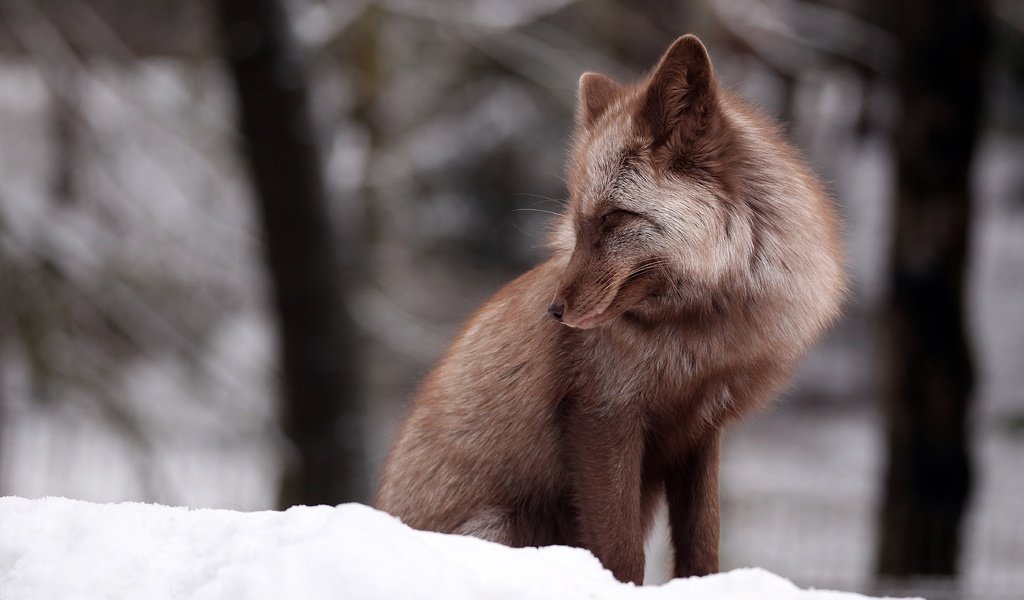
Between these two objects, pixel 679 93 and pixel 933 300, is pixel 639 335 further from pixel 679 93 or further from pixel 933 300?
pixel 933 300

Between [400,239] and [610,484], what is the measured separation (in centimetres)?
1140

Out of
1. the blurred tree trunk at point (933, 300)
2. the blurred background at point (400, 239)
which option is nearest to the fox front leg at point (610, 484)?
the blurred background at point (400, 239)

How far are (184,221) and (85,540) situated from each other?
853 centimetres

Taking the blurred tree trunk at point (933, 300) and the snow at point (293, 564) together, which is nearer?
the snow at point (293, 564)

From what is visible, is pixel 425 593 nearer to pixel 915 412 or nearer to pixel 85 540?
pixel 85 540

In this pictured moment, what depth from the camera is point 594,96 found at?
10.8 ft

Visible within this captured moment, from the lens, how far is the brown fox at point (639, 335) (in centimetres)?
291

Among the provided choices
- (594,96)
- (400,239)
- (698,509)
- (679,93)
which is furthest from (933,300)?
(400,239)

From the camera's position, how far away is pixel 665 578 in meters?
3.57

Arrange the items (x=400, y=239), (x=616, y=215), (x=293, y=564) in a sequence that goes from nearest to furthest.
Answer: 1. (x=293, y=564)
2. (x=616, y=215)
3. (x=400, y=239)

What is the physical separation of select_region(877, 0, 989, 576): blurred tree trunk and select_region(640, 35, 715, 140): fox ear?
226 inches

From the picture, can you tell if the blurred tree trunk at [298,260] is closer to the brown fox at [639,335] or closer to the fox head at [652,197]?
the brown fox at [639,335]

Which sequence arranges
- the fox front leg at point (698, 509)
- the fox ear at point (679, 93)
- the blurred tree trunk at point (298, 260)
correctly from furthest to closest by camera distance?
the blurred tree trunk at point (298, 260) < the fox front leg at point (698, 509) < the fox ear at point (679, 93)

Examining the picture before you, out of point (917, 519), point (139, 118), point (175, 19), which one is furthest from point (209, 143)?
point (917, 519)
